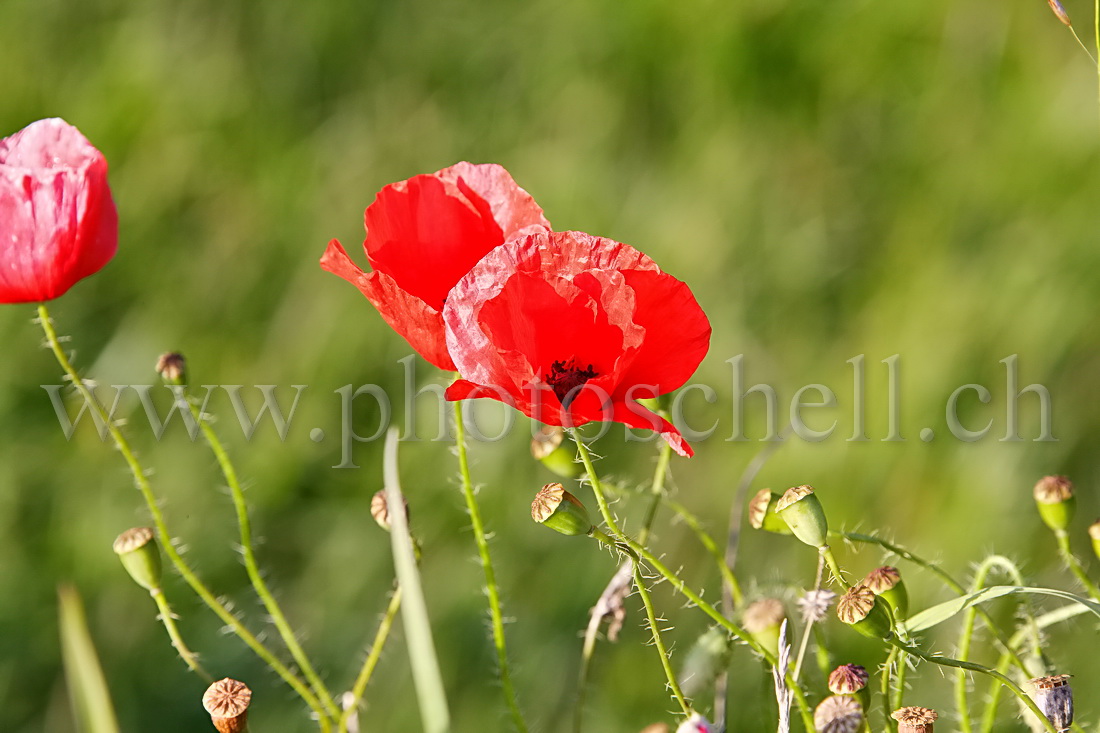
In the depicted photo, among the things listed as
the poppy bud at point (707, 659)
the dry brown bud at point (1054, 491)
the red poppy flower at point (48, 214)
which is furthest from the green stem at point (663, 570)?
the red poppy flower at point (48, 214)

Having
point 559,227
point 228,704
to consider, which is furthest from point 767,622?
point 559,227

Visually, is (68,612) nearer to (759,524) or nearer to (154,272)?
(759,524)

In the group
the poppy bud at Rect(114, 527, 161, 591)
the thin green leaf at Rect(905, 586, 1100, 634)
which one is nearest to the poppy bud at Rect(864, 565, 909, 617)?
the thin green leaf at Rect(905, 586, 1100, 634)

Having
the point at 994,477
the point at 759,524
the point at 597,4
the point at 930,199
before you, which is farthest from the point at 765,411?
the point at 759,524

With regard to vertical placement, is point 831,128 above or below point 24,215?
above

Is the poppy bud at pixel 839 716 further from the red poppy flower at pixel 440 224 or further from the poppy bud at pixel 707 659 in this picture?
the red poppy flower at pixel 440 224

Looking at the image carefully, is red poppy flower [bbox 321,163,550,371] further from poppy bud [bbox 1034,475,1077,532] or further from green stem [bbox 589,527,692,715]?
poppy bud [bbox 1034,475,1077,532]
